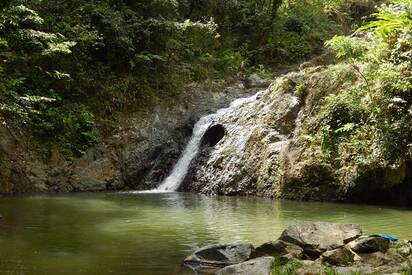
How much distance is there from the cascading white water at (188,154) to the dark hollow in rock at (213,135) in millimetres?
211

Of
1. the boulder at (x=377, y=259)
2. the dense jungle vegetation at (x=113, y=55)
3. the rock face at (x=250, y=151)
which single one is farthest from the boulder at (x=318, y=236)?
the dense jungle vegetation at (x=113, y=55)

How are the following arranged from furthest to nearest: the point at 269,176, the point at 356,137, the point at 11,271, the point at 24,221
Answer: the point at 269,176 < the point at 356,137 < the point at 24,221 < the point at 11,271

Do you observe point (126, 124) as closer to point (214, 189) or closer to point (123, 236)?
point (214, 189)

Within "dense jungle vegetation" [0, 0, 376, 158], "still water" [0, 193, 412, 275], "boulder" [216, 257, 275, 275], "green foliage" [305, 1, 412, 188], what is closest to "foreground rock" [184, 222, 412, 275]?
"boulder" [216, 257, 275, 275]

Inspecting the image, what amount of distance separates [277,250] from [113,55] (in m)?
14.6

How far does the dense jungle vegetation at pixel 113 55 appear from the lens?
16750 mm

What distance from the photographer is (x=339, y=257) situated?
19.5 feet

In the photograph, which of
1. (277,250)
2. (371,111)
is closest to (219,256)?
(277,250)

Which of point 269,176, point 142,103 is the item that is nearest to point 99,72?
point 142,103

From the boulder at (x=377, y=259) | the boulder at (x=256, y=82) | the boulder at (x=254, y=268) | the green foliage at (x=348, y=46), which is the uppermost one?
the boulder at (x=256, y=82)

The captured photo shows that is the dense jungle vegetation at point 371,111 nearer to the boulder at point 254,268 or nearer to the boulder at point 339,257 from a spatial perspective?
the boulder at point 339,257

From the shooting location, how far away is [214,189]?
52.1ft

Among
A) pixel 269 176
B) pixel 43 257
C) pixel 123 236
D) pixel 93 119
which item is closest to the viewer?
pixel 43 257

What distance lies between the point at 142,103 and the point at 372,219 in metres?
11.6
